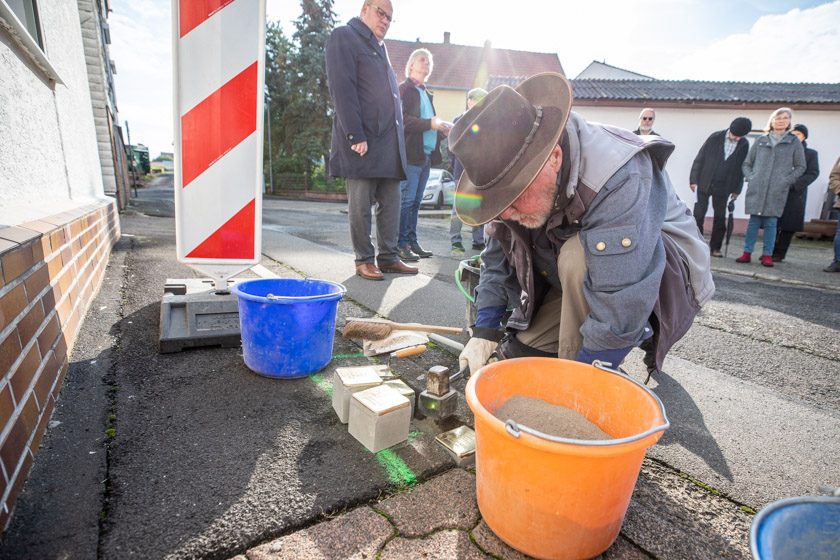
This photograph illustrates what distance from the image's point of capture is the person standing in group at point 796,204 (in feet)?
19.3

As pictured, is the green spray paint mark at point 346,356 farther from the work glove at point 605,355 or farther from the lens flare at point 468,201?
the work glove at point 605,355

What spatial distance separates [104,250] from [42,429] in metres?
2.49

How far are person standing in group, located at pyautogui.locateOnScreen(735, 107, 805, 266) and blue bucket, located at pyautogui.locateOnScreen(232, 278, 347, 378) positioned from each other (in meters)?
6.29

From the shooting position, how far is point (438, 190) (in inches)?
542

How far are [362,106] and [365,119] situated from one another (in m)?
0.11

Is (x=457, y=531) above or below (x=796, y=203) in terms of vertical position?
below

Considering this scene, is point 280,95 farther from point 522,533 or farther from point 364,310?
point 522,533

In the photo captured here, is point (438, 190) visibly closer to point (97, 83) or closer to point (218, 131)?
point (97, 83)

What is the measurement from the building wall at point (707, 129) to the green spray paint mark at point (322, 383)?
38.6ft

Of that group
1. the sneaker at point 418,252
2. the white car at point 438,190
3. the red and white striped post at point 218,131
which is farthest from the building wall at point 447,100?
the red and white striped post at point 218,131

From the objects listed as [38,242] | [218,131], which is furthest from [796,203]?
[38,242]

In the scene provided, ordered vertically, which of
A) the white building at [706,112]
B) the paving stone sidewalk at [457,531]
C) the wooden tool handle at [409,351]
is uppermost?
the white building at [706,112]

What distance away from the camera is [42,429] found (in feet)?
4.35

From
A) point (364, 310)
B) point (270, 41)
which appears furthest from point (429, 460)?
point (270, 41)
